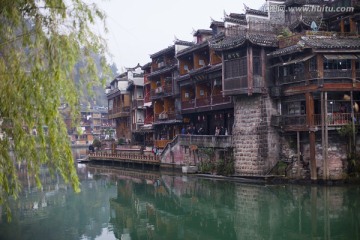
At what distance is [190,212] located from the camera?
21188 mm

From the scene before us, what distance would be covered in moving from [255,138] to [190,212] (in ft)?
28.3

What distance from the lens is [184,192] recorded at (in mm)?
26438

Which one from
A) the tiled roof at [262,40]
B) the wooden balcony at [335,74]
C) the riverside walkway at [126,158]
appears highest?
the tiled roof at [262,40]

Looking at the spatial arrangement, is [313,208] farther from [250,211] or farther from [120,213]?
[120,213]

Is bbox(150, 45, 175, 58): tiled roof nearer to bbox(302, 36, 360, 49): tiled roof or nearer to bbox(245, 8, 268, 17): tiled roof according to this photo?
bbox(245, 8, 268, 17): tiled roof

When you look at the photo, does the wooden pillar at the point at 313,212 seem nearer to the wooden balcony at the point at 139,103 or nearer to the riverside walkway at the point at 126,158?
the riverside walkway at the point at 126,158

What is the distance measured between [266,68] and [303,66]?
257 centimetres

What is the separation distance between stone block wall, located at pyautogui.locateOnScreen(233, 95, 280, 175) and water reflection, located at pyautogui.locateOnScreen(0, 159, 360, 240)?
71.8 inches

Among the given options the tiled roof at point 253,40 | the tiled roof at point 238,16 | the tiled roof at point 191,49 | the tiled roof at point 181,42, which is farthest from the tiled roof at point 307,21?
the tiled roof at point 181,42

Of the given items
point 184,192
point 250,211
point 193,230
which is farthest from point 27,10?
point 184,192

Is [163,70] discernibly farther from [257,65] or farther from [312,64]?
[312,64]

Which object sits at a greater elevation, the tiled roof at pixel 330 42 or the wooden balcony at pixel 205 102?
the tiled roof at pixel 330 42

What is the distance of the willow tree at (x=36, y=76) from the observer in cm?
866

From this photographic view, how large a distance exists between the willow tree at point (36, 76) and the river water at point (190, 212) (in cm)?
827
